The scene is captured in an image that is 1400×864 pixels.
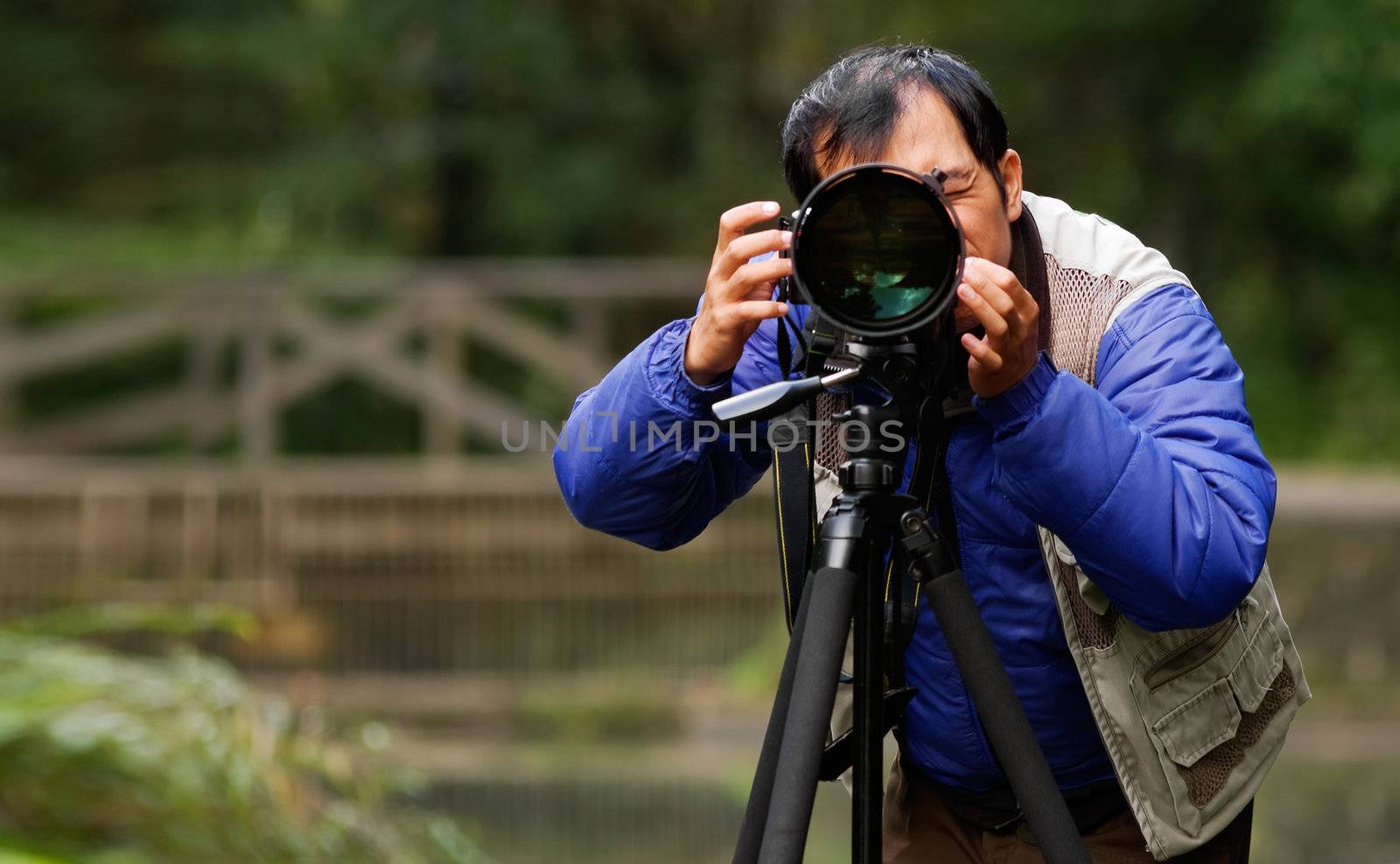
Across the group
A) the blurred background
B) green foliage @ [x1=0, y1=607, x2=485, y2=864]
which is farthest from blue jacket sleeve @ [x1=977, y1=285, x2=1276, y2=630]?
green foliage @ [x1=0, y1=607, x2=485, y2=864]

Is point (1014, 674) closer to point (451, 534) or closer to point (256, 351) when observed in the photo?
point (451, 534)

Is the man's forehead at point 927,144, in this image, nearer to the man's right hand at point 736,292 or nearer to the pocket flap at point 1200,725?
the man's right hand at point 736,292

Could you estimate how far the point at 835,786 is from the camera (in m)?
5.85

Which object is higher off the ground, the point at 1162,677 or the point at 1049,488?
the point at 1049,488

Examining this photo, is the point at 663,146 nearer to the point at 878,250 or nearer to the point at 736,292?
the point at 736,292

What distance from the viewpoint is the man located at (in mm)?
1778

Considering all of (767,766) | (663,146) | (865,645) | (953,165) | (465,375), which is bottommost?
(767,766)

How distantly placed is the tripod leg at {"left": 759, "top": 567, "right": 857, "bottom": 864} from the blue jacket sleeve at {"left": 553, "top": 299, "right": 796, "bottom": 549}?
1.06 feet

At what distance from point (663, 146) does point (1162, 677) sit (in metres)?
10.5

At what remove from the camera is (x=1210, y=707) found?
1971 millimetres

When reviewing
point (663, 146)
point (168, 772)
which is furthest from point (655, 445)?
point (663, 146)

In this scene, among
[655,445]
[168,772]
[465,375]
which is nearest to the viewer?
[655,445]

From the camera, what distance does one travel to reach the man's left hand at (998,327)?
A: 1695 millimetres

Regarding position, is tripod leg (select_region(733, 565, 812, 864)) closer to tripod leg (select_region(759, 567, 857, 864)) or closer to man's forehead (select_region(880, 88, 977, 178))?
tripod leg (select_region(759, 567, 857, 864))
